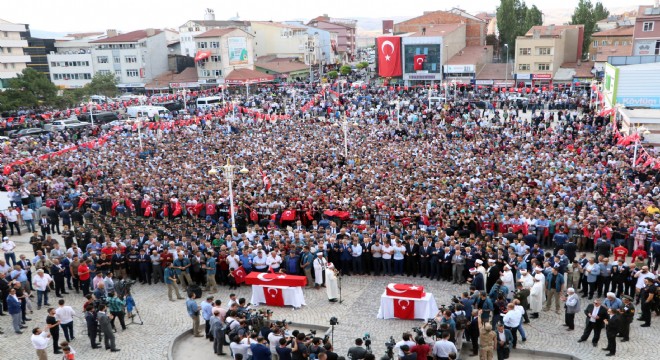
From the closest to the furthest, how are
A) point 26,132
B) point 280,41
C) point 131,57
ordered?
point 26,132
point 131,57
point 280,41

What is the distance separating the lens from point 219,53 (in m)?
65.8

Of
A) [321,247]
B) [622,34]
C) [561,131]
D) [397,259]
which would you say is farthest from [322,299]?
[622,34]

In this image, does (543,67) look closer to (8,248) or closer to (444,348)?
(444,348)

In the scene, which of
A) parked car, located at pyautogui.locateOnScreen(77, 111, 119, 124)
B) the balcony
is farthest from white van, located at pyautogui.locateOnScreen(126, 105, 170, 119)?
the balcony

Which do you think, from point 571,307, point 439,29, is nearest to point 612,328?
point 571,307

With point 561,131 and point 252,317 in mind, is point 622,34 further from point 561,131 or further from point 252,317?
point 252,317

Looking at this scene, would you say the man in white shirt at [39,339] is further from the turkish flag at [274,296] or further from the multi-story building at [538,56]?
the multi-story building at [538,56]

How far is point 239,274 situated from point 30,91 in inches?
1742

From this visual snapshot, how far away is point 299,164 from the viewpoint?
25.5 metres

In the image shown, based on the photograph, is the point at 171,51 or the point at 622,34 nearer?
the point at 622,34

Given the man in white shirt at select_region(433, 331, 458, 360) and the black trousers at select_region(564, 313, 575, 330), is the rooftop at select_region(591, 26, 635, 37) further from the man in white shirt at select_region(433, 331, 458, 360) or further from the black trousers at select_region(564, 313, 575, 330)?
the man in white shirt at select_region(433, 331, 458, 360)

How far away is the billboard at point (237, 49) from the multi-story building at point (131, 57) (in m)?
11.9

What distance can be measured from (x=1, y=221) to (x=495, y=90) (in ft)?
139

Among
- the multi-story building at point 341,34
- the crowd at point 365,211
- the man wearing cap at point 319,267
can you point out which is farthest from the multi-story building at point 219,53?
the man wearing cap at point 319,267
